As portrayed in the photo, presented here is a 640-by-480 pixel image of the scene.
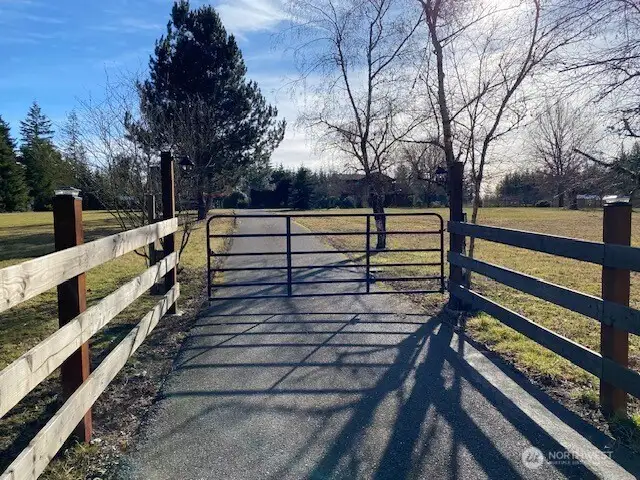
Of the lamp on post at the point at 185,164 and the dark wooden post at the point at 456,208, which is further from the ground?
the lamp on post at the point at 185,164

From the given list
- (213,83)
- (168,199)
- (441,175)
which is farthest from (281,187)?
(168,199)

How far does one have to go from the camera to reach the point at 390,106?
11695mm

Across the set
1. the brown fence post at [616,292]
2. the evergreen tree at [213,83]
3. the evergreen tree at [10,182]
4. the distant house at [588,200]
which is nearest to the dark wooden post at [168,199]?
the distant house at [588,200]

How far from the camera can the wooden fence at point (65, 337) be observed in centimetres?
197

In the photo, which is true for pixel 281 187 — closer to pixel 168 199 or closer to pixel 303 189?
pixel 303 189

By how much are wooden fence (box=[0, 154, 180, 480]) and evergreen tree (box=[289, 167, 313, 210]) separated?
47.9 m

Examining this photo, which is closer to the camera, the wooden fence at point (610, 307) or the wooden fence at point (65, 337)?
the wooden fence at point (65, 337)

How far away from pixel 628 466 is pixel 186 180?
8.98 m

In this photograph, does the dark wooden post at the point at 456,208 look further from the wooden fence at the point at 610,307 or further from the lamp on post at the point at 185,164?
→ the lamp on post at the point at 185,164

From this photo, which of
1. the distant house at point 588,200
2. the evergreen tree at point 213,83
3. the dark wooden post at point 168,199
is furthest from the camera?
the evergreen tree at point 213,83

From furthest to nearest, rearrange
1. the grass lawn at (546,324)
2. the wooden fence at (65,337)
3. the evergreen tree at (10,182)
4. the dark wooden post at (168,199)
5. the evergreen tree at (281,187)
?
the evergreen tree at (281,187)
the evergreen tree at (10,182)
the dark wooden post at (168,199)
the grass lawn at (546,324)
the wooden fence at (65,337)

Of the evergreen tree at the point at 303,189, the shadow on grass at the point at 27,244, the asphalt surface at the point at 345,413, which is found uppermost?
the evergreen tree at the point at 303,189

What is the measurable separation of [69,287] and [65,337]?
1.23 ft

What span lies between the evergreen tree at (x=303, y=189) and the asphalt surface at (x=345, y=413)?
154ft
